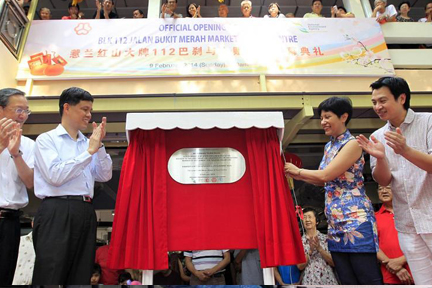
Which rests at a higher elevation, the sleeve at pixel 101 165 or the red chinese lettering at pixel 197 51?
the red chinese lettering at pixel 197 51

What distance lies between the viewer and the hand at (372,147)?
174cm

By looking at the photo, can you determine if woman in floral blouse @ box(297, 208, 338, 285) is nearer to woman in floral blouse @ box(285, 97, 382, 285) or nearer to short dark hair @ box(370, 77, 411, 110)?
woman in floral blouse @ box(285, 97, 382, 285)

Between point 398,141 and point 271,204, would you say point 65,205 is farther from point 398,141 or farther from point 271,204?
point 398,141

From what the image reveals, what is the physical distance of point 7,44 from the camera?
4223 millimetres

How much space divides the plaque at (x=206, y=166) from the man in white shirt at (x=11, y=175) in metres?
0.88

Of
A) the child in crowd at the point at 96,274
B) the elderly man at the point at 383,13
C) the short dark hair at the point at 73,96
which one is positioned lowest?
the child in crowd at the point at 96,274

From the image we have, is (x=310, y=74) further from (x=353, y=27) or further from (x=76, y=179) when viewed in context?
(x=76, y=179)

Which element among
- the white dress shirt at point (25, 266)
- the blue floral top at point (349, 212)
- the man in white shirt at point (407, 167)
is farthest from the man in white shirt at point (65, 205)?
the white dress shirt at point (25, 266)

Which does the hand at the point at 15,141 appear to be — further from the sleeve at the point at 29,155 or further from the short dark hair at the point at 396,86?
the short dark hair at the point at 396,86

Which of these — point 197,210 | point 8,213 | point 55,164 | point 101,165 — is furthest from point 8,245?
point 197,210

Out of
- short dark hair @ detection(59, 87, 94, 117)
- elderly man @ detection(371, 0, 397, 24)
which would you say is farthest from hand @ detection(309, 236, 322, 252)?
elderly man @ detection(371, 0, 397, 24)

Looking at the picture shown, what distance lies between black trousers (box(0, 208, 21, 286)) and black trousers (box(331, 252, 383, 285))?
6.05 feet

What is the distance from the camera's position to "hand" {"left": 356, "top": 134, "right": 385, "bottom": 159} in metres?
1.74

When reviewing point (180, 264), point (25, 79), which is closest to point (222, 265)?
point (180, 264)
